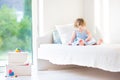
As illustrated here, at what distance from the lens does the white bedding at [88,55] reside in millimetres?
2119

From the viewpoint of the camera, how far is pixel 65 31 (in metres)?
3.89

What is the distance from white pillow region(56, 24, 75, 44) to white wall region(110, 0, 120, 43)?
665 millimetres

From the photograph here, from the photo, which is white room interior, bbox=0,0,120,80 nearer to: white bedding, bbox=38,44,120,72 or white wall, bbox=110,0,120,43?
white wall, bbox=110,0,120,43

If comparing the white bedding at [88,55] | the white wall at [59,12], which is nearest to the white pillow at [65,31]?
the white wall at [59,12]

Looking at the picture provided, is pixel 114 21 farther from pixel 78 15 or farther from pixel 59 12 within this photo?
pixel 59 12

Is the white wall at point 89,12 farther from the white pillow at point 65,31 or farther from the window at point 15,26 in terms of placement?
the window at point 15,26

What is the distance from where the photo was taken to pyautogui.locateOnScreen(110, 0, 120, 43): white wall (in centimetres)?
378

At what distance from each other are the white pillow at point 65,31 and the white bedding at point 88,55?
49cm

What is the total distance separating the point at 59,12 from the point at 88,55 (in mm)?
1943

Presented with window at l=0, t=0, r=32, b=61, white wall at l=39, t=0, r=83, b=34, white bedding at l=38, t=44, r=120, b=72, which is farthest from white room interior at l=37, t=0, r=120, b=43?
white bedding at l=38, t=44, r=120, b=72

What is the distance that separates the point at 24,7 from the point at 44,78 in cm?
173

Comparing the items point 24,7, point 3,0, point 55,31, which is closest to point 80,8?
point 55,31

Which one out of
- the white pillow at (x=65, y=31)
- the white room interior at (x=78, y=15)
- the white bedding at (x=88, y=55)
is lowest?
the white bedding at (x=88, y=55)

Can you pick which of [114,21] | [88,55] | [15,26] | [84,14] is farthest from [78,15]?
[88,55]
